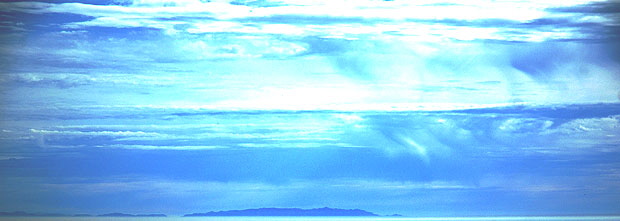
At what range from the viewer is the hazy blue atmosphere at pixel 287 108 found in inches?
220

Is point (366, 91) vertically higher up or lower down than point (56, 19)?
lower down

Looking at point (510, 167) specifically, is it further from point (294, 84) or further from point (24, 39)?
point (24, 39)

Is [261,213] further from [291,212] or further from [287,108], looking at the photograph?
[287,108]

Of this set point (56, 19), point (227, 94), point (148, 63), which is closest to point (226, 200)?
point (227, 94)

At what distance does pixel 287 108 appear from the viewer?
221 inches

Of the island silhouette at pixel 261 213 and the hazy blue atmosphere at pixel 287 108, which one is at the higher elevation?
the hazy blue atmosphere at pixel 287 108

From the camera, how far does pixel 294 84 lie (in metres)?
5.63

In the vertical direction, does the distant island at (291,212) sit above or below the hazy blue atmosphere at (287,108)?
below

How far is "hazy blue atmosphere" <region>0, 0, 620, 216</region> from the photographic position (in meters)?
5.58

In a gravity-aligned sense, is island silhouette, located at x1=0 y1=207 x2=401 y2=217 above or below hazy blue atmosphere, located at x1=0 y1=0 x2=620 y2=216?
below

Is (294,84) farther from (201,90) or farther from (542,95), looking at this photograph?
(542,95)

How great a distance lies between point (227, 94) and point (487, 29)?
188 cm

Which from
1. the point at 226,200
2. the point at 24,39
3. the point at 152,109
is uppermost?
the point at 24,39

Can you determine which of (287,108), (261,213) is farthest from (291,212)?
(287,108)
